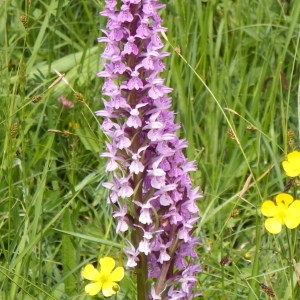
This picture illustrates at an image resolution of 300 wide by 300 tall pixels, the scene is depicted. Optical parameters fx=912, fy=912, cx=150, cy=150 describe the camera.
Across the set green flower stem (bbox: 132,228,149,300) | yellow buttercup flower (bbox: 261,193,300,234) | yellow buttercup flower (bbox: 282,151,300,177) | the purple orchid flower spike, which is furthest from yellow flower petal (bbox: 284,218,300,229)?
green flower stem (bbox: 132,228,149,300)

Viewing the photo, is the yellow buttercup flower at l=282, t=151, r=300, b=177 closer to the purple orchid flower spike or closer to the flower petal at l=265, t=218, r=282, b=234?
the flower petal at l=265, t=218, r=282, b=234

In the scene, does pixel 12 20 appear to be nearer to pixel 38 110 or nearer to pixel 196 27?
pixel 38 110

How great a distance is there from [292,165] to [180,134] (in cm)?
149

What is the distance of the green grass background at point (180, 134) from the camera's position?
2.94 metres

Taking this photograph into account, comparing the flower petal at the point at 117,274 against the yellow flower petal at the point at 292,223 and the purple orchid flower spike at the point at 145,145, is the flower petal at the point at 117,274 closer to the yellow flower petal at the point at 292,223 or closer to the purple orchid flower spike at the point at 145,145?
the purple orchid flower spike at the point at 145,145

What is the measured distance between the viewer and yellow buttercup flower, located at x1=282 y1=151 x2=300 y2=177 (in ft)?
8.09

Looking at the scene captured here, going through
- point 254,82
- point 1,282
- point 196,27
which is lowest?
point 1,282

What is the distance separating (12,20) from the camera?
4.48 meters

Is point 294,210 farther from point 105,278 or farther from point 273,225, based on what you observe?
point 105,278

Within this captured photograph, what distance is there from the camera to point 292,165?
2480 mm

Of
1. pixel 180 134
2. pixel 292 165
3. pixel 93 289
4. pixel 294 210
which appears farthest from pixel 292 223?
pixel 180 134

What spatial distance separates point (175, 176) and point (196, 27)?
1.75 m

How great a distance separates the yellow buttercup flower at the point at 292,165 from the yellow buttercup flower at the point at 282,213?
64 millimetres

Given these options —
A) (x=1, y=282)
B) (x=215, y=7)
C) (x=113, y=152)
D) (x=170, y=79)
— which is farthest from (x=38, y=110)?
(x=113, y=152)
